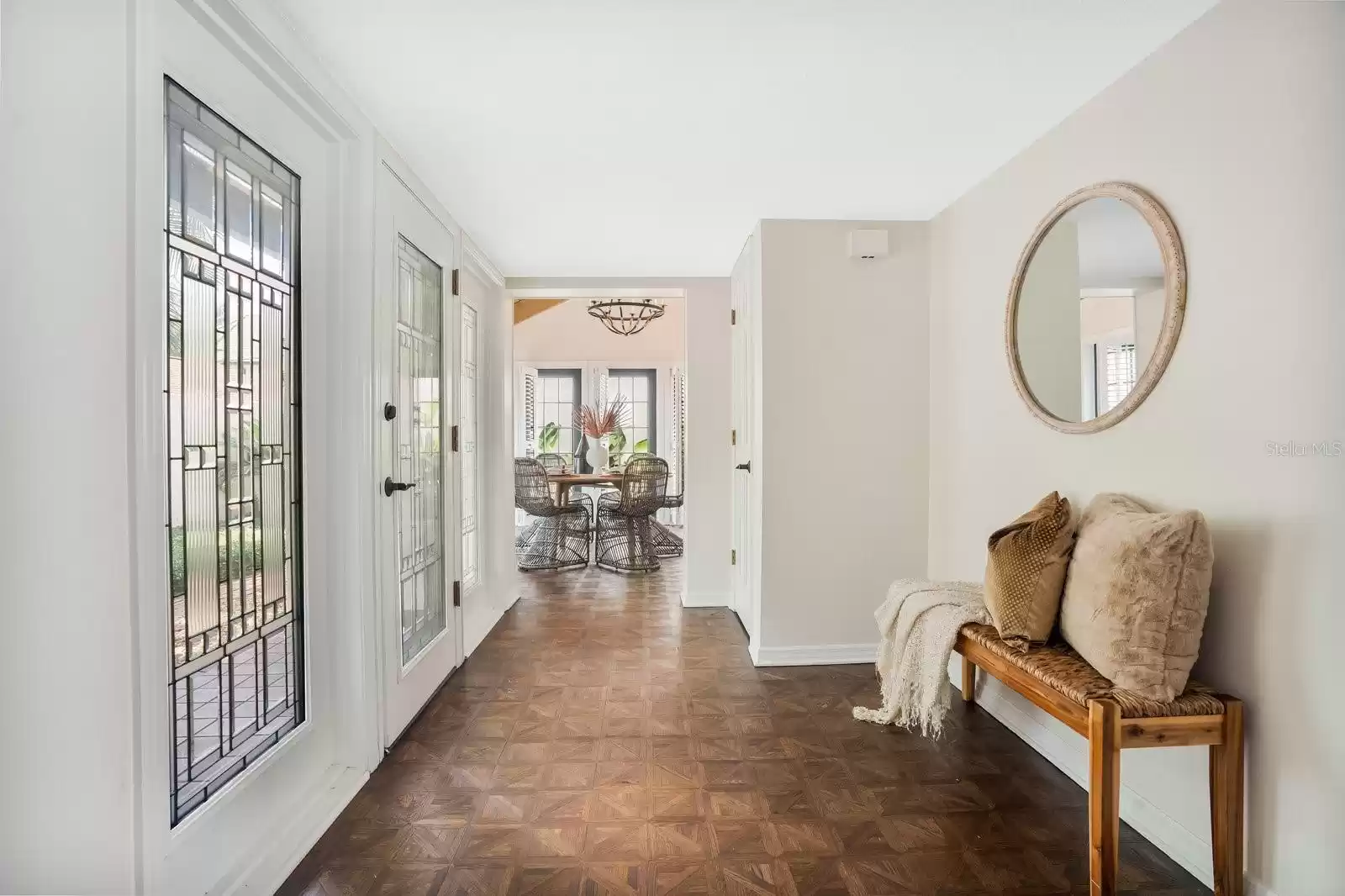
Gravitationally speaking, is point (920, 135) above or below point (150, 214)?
above

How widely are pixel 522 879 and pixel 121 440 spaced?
1.31 metres

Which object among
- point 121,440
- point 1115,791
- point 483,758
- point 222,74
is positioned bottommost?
point 483,758

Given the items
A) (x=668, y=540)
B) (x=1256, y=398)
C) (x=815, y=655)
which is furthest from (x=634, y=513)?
(x=1256, y=398)

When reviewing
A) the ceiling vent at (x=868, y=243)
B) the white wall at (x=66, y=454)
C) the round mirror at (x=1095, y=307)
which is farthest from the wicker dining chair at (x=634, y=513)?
the white wall at (x=66, y=454)

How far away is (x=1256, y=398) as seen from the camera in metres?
1.48

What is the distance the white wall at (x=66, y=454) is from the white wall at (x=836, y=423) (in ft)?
8.00

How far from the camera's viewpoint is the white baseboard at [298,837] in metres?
1.51

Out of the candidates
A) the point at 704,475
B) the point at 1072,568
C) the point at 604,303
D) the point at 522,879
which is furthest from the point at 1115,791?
the point at 604,303

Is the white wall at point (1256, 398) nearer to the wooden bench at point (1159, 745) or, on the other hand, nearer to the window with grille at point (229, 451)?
the wooden bench at point (1159, 745)

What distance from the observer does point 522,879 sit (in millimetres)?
1591

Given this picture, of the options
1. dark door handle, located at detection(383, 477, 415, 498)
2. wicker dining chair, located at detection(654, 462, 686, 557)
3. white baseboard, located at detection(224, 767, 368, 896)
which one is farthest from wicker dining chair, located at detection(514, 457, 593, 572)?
white baseboard, located at detection(224, 767, 368, 896)

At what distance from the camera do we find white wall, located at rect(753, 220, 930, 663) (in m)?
3.12

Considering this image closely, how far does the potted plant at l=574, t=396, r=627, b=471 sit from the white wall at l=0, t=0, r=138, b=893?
5.67 meters

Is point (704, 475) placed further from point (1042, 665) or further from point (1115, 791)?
point (1115, 791)
